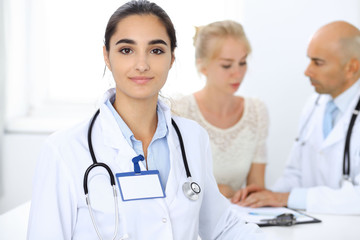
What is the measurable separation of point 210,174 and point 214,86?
3.38 feet

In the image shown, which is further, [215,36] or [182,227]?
[215,36]

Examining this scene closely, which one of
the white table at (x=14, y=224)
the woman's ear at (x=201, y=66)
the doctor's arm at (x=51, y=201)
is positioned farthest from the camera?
the woman's ear at (x=201, y=66)

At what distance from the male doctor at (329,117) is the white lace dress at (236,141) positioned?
20cm

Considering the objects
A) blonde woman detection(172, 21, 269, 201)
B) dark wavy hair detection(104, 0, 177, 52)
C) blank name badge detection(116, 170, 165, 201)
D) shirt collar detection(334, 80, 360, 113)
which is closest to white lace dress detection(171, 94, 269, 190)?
blonde woman detection(172, 21, 269, 201)

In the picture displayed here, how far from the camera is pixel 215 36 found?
7.42 feet

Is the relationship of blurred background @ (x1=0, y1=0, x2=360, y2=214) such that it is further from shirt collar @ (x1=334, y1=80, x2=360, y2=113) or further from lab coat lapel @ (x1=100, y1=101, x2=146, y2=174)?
lab coat lapel @ (x1=100, y1=101, x2=146, y2=174)

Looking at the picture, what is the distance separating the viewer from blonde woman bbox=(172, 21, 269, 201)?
2246 mm

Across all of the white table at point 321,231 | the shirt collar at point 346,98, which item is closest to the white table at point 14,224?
the white table at point 321,231

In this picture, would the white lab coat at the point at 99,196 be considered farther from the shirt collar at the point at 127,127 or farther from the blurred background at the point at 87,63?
the blurred background at the point at 87,63

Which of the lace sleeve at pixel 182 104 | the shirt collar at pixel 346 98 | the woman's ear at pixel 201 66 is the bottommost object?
the lace sleeve at pixel 182 104

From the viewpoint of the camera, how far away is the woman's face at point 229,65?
2.23 meters

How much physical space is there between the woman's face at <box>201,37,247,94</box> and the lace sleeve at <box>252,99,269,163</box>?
22 cm

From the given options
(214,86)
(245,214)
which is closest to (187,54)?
(214,86)

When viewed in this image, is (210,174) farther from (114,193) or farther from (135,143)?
(114,193)
